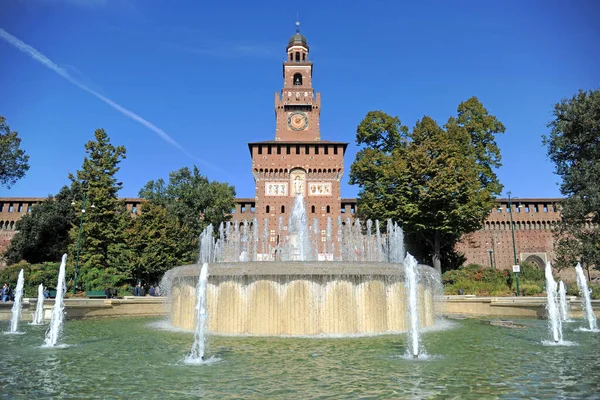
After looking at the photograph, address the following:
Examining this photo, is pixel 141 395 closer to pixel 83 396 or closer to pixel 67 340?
pixel 83 396

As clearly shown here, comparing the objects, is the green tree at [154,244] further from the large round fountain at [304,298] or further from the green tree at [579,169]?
the green tree at [579,169]

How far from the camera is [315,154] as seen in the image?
41.9 m

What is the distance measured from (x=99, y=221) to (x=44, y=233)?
9013 millimetres

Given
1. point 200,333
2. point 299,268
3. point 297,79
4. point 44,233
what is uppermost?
point 297,79

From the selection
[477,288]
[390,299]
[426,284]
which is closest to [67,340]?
[390,299]

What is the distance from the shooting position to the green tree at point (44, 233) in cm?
3391

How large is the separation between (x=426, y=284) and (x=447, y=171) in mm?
15761

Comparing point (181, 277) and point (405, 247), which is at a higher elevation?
point (405, 247)

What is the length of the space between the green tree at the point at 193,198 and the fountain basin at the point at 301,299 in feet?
84.9

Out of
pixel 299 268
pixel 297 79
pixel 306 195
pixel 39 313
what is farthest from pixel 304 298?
pixel 297 79

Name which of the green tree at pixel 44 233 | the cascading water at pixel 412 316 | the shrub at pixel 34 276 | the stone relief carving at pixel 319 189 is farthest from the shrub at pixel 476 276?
the green tree at pixel 44 233

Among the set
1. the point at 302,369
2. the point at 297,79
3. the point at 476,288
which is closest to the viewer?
the point at 302,369

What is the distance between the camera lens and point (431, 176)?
85.9ft

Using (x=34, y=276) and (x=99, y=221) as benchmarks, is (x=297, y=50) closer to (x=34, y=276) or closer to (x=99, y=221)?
(x=99, y=221)
